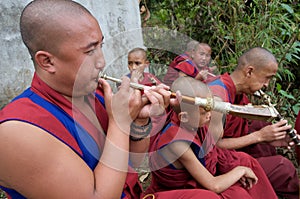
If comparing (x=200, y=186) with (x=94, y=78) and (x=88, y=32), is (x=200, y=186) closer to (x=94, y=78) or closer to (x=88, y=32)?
(x=94, y=78)

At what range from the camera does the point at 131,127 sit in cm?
135

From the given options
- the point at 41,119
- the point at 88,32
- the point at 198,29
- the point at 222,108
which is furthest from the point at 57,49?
the point at 198,29

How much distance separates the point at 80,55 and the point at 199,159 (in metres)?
1.13

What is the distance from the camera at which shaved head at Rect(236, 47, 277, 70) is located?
2629 millimetres

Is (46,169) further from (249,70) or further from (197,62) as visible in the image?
(197,62)

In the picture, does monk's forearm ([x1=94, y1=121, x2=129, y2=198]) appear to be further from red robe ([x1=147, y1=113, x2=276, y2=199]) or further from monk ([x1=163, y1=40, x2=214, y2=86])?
monk ([x1=163, y1=40, x2=214, y2=86])

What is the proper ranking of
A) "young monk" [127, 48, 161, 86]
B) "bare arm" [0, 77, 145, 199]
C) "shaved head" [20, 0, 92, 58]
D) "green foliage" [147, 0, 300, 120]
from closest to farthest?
"bare arm" [0, 77, 145, 199]
"shaved head" [20, 0, 92, 58]
"young monk" [127, 48, 161, 86]
"green foliage" [147, 0, 300, 120]

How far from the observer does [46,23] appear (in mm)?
A: 1132

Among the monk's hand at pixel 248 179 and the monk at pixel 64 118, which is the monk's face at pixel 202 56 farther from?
the monk at pixel 64 118

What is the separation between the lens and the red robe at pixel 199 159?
1860 mm

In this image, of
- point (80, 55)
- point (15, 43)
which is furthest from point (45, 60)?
point (15, 43)

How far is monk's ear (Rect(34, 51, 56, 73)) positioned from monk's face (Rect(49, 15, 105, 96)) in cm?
2

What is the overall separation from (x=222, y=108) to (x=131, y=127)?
466 mm

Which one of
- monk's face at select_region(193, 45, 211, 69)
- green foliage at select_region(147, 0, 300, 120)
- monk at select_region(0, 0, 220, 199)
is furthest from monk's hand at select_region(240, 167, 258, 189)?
green foliage at select_region(147, 0, 300, 120)
